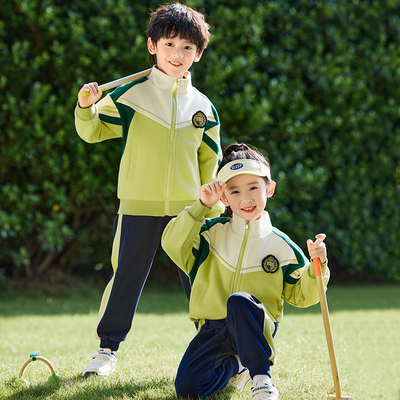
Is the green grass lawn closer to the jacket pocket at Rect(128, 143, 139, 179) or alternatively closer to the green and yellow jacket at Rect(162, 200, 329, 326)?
the green and yellow jacket at Rect(162, 200, 329, 326)

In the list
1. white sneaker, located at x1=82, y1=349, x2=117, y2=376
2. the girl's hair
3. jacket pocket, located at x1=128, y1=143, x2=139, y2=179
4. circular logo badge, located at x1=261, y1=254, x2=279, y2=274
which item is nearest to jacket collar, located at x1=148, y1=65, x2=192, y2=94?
jacket pocket, located at x1=128, y1=143, x2=139, y2=179

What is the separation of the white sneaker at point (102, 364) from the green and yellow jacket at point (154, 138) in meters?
0.74

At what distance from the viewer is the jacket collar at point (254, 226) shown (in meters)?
2.57

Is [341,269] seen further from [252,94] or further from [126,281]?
[126,281]

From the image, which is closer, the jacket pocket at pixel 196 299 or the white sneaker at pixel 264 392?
the white sneaker at pixel 264 392

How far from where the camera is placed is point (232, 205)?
102 inches

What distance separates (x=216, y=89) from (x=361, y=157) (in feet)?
5.71

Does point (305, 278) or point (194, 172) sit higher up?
point (194, 172)

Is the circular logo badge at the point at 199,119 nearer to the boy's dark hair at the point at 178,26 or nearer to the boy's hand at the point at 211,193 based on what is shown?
the boy's dark hair at the point at 178,26

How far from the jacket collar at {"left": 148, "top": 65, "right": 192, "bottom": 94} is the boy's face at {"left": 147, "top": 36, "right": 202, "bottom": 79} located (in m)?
0.03

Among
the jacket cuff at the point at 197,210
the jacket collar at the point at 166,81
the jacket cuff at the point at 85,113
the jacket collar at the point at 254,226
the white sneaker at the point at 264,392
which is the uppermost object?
the jacket collar at the point at 166,81

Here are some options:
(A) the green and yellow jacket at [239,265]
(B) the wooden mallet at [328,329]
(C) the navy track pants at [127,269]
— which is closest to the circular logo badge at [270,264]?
(A) the green and yellow jacket at [239,265]

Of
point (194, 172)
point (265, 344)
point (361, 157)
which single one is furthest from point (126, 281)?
point (361, 157)

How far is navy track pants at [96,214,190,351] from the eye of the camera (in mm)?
2934
